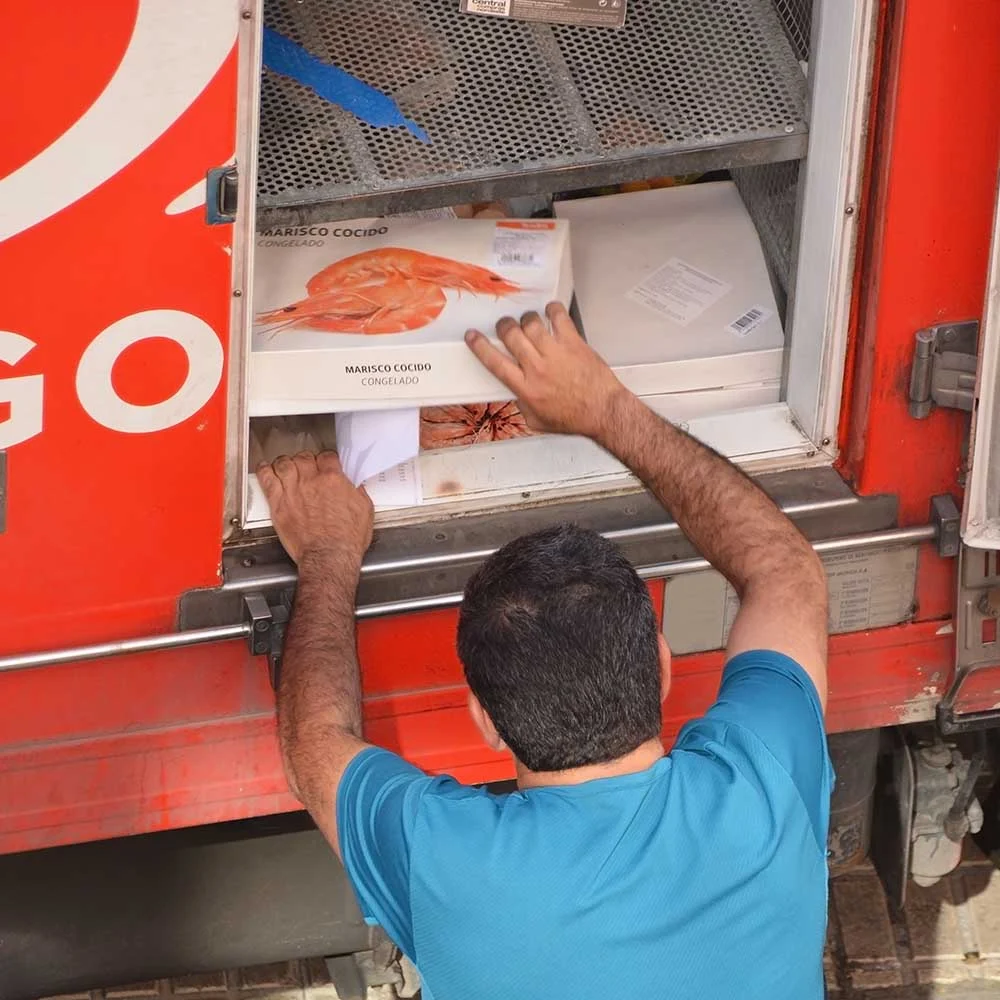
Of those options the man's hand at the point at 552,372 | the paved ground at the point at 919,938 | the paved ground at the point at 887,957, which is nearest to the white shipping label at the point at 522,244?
the man's hand at the point at 552,372

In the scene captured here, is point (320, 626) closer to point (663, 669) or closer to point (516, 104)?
point (663, 669)

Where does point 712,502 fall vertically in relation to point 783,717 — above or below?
above

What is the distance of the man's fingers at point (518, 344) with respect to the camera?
76.4 inches

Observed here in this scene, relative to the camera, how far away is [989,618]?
7.11ft

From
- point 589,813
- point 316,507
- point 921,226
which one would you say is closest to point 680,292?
point 921,226

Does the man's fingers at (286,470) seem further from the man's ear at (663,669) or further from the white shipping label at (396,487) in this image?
the man's ear at (663,669)

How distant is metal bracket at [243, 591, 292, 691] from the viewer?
186 centimetres

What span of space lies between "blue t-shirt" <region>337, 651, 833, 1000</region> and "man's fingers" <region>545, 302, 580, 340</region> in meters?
0.63

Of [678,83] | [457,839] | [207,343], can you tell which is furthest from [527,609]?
[678,83]

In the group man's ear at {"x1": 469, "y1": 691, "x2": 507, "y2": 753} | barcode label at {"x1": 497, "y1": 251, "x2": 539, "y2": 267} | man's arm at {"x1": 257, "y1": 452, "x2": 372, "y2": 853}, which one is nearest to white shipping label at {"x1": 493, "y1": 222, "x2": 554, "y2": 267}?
barcode label at {"x1": 497, "y1": 251, "x2": 539, "y2": 267}

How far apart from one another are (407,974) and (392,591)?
3.23 feet

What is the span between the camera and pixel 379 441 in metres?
2.00

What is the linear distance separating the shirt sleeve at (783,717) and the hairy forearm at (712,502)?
16cm

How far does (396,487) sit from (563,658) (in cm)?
65
